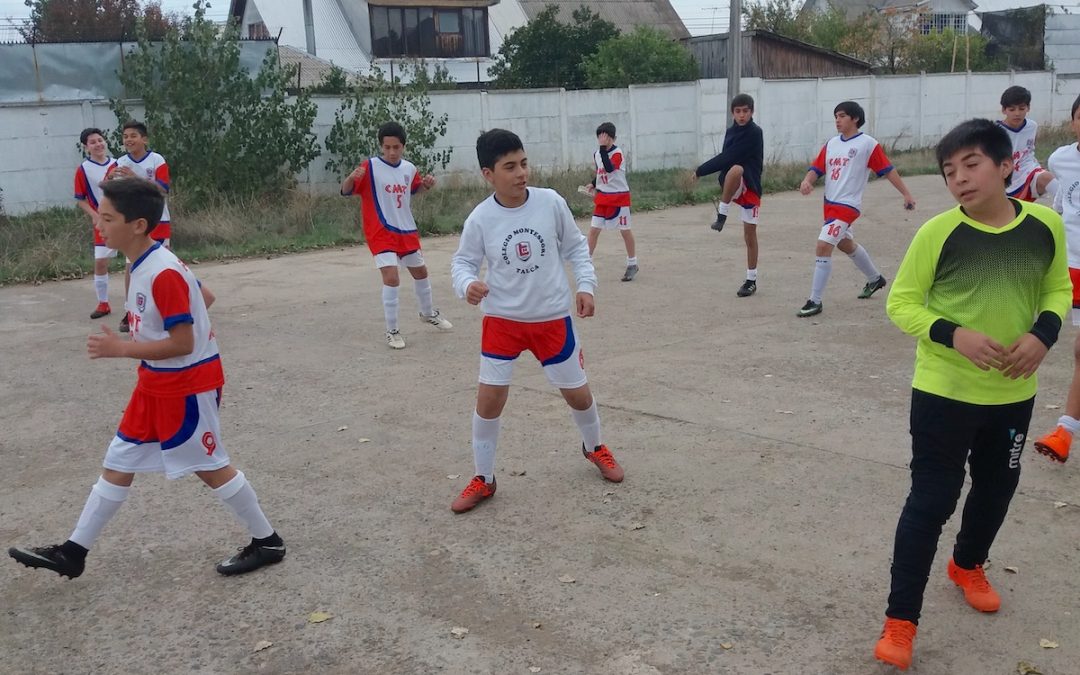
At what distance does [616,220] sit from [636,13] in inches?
1719

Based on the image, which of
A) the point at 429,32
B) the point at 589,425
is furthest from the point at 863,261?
the point at 429,32

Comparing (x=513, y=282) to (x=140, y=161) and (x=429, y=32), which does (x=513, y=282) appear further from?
(x=429, y=32)

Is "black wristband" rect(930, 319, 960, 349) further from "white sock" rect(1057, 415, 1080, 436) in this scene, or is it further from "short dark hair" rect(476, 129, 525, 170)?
"white sock" rect(1057, 415, 1080, 436)

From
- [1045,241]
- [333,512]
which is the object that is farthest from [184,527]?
A: [1045,241]

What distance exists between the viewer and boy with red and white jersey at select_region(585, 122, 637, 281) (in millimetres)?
11789

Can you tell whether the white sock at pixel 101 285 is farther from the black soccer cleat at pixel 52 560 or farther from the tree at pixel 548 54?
the tree at pixel 548 54

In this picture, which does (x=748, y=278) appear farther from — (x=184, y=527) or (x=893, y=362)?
(x=184, y=527)

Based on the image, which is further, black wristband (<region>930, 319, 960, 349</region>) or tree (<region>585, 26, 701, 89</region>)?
tree (<region>585, 26, 701, 89</region>)

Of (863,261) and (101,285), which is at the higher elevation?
(863,261)

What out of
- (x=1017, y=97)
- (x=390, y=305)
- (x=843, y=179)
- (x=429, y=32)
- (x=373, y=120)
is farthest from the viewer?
(x=429, y=32)

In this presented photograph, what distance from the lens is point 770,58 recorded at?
3222 centimetres

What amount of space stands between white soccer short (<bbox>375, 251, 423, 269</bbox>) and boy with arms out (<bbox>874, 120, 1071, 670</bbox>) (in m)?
6.01

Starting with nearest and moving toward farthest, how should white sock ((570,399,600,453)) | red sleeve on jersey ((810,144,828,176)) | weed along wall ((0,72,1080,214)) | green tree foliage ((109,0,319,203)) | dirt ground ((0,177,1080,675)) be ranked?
dirt ground ((0,177,1080,675)) → white sock ((570,399,600,453)) → red sleeve on jersey ((810,144,828,176)) → green tree foliage ((109,0,319,203)) → weed along wall ((0,72,1080,214))

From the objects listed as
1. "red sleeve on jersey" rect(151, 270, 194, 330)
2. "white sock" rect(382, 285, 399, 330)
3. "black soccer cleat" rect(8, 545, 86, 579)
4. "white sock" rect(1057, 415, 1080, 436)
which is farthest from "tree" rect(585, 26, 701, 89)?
"black soccer cleat" rect(8, 545, 86, 579)
